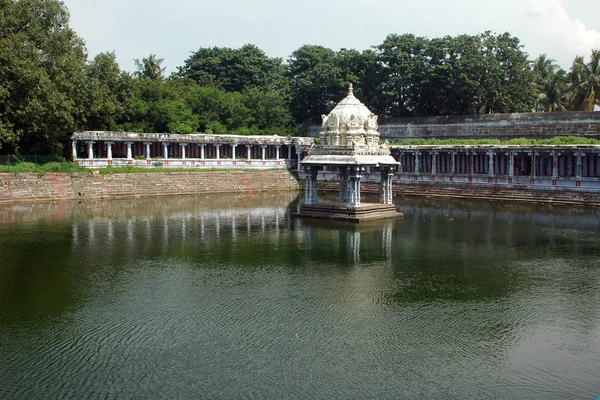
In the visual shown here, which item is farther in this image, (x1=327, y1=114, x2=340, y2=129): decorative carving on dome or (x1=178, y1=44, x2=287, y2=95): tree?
(x1=178, y1=44, x2=287, y2=95): tree

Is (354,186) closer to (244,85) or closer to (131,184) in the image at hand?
(131,184)

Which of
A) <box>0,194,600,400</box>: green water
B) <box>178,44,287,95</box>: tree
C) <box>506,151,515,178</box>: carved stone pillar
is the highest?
<box>178,44,287,95</box>: tree

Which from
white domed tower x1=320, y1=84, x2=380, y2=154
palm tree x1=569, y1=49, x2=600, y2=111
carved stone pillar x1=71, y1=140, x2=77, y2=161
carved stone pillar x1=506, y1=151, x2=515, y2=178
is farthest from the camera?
palm tree x1=569, y1=49, x2=600, y2=111

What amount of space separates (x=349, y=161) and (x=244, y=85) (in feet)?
142

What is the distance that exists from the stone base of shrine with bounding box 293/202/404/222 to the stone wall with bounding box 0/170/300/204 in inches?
582

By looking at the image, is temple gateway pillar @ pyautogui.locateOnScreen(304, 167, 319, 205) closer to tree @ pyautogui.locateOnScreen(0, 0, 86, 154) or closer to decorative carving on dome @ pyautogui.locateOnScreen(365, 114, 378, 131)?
decorative carving on dome @ pyautogui.locateOnScreen(365, 114, 378, 131)

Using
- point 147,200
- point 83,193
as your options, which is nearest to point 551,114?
point 147,200

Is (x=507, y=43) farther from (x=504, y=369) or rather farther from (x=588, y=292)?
(x=504, y=369)

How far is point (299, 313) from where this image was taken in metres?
15.9

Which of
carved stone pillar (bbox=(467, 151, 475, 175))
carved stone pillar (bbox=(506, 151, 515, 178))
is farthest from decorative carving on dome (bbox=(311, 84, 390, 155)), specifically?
carved stone pillar (bbox=(467, 151, 475, 175))

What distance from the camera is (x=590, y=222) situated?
31000mm

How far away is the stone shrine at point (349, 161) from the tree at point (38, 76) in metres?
16.6

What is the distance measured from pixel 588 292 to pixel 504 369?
6.46 meters

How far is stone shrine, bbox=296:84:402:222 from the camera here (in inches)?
1241
